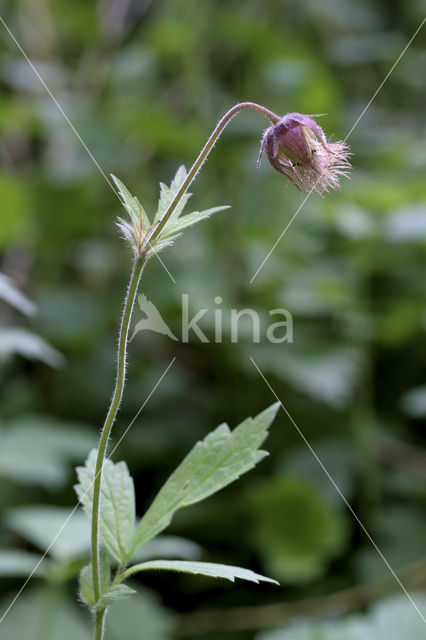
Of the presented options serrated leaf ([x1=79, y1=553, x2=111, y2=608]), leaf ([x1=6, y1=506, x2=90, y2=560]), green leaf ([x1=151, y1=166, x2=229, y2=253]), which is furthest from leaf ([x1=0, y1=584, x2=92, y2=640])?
green leaf ([x1=151, y1=166, x2=229, y2=253])

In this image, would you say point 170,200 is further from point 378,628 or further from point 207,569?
point 378,628

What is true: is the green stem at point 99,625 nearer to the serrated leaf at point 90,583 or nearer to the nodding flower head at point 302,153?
the serrated leaf at point 90,583

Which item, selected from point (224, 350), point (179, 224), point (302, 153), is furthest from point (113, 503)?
point (224, 350)

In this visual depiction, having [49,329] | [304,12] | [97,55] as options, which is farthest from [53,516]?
[304,12]

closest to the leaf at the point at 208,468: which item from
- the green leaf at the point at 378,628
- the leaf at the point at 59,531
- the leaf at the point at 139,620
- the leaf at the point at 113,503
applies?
the leaf at the point at 113,503

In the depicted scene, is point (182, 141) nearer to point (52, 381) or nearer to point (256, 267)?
point (256, 267)

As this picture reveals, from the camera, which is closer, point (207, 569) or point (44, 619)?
point (207, 569)
